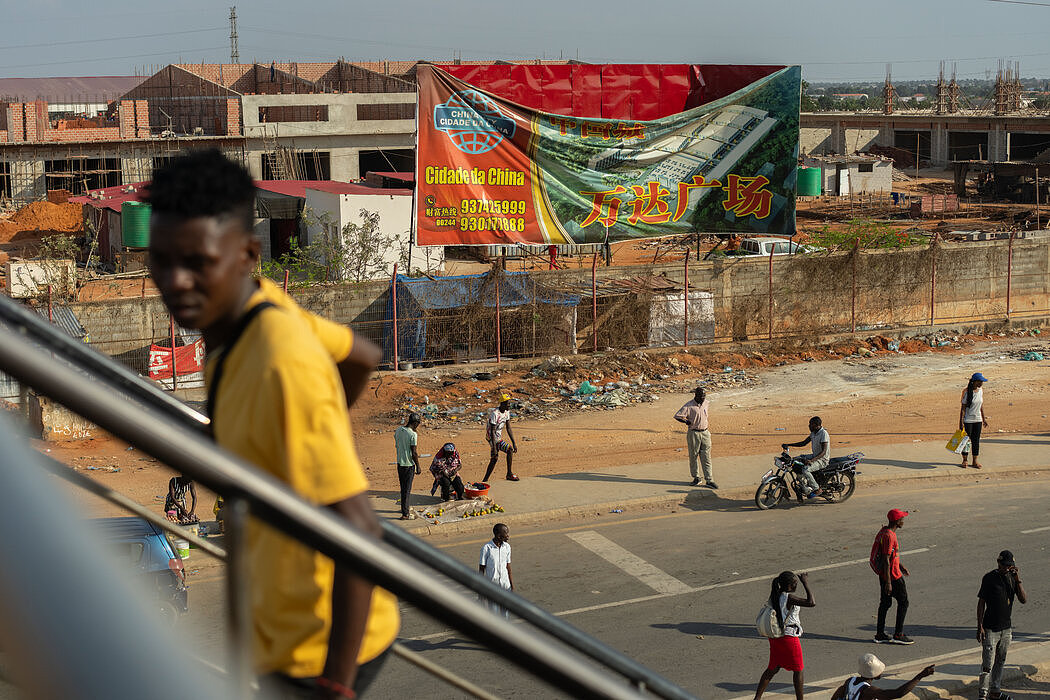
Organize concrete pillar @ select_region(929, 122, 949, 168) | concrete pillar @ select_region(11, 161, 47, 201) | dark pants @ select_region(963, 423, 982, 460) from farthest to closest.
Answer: concrete pillar @ select_region(929, 122, 949, 168), concrete pillar @ select_region(11, 161, 47, 201), dark pants @ select_region(963, 423, 982, 460)

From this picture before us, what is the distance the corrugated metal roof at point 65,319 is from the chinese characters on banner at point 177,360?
1194 millimetres

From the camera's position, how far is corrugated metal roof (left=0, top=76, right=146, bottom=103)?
105188 mm

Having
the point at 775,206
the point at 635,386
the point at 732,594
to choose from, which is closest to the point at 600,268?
the point at 635,386

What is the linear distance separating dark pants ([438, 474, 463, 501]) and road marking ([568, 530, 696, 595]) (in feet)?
5.83

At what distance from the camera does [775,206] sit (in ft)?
86.4

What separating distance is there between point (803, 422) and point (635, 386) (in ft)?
11.7

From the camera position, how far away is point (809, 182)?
5809 cm

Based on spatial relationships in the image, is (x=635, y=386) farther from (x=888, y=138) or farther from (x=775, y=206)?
(x=888, y=138)

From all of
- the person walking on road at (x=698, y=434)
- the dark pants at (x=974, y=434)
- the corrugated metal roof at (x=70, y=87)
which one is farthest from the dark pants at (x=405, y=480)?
the corrugated metal roof at (x=70, y=87)

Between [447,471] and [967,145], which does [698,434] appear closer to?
[447,471]

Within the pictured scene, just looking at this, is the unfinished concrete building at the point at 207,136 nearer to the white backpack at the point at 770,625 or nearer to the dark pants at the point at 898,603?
the dark pants at the point at 898,603

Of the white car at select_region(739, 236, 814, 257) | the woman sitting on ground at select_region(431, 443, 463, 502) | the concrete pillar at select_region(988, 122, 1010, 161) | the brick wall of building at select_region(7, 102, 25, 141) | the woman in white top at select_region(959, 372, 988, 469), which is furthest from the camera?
the concrete pillar at select_region(988, 122, 1010, 161)

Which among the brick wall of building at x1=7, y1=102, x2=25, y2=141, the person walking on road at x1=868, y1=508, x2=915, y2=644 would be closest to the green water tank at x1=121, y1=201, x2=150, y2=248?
the brick wall of building at x1=7, y1=102, x2=25, y2=141

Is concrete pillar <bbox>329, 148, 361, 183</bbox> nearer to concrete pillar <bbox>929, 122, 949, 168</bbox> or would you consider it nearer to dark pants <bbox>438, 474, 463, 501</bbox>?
dark pants <bbox>438, 474, 463, 501</bbox>
